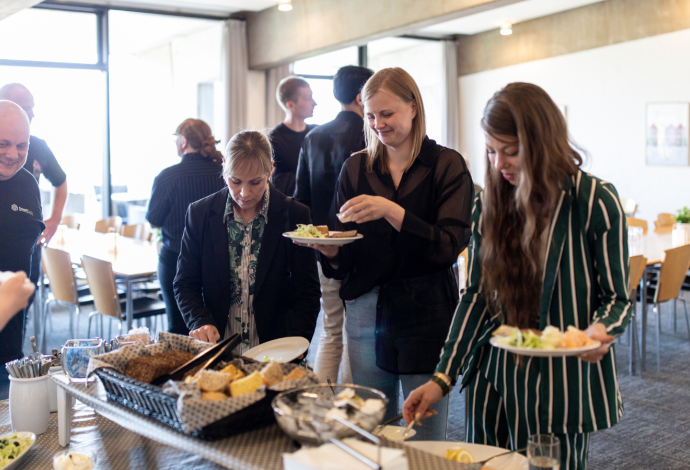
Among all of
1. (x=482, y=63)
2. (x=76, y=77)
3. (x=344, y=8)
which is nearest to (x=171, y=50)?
(x=76, y=77)

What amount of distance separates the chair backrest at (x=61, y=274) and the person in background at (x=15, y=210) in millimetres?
1963

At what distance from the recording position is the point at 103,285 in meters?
3.90

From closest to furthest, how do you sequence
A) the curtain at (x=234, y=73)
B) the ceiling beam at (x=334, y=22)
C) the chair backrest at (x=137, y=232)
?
the ceiling beam at (x=334, y=22) < the chair backrest at (x=137, y=232) < the curtain at (x=234, y=73)

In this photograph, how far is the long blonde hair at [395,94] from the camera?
1790 millimetres

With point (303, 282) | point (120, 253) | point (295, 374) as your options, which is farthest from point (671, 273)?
point (120, 253)

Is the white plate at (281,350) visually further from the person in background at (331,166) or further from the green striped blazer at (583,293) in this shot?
the person in background at (331,166)

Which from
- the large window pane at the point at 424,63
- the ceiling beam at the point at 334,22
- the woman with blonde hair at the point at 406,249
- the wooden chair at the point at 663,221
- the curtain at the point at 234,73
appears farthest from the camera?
the large window pane at the point at 424,63

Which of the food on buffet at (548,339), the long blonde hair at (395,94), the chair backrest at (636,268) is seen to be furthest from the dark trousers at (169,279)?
the chair backrest at (636,268)

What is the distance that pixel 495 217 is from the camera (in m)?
1.41

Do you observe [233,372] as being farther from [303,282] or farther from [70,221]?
[70,221]

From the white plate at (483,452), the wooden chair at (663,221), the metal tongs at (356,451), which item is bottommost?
the white plate at (483,452)

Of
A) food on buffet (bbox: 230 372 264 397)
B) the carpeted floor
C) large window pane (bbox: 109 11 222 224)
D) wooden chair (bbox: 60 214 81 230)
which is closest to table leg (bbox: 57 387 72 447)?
food on buffet (bbox: 230 372 264 397)

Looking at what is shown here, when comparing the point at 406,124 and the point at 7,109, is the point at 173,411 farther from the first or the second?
the point at 7,109

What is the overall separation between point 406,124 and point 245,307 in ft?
2.42
